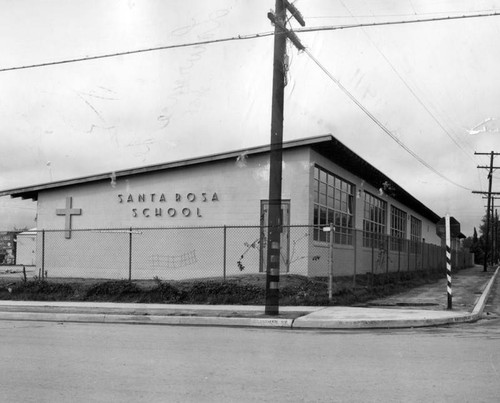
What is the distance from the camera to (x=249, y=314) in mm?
13484

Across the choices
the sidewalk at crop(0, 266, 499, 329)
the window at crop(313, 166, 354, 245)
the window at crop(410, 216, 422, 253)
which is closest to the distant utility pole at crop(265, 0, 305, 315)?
the sidewalk at crop(0, 266, 499, 329)

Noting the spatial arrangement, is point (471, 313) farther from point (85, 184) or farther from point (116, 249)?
point (85, 184)

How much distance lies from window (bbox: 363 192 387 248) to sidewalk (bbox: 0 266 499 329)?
1082 cm

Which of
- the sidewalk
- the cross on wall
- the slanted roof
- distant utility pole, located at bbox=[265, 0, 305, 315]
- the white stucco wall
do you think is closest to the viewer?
the sidewalk

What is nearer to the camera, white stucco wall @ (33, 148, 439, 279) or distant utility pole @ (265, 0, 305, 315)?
distant utility pole @ (265, 0, 305, 315)

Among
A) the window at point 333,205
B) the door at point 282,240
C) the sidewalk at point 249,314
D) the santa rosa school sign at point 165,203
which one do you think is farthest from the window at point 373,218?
the sidewalk at point 249,314

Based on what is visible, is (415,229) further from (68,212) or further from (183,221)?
(68,212)

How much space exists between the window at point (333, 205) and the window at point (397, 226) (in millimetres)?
8002

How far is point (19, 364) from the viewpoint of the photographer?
7.54 metres

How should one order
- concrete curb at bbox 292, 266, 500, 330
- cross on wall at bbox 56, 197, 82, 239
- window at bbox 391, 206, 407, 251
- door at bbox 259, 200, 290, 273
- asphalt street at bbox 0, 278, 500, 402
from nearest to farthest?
asphalt street at bbox 0, 278, 500, 402 → concrete curb at bbox 292, 266, 500, 330 → door at bbox 259, 200, 290, 273 → cross on wall at bbox 56, 197, 82, 239 → window at bbox 391, 206, 407, 251

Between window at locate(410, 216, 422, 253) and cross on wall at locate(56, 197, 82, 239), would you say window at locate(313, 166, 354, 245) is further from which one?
window at locate(410, 216, 422, 253)

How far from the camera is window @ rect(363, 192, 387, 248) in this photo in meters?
27.3

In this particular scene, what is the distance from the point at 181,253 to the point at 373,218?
40.0 feet

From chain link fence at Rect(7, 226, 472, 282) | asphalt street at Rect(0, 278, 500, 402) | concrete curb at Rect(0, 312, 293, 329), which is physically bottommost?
concrete curb at Rect(0, 312, 293, 329)
